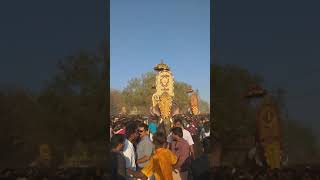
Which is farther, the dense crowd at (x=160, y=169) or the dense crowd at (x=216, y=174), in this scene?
the dense crowd at (x=160, y=169)

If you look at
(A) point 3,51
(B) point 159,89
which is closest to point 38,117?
(A) point 3,51

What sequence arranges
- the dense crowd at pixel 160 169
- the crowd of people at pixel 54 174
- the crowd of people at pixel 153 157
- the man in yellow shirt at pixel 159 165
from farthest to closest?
1. the man in yellow shirt at pixel 159 165
2. the crowd of people at pixel 153 157
3. the dense crowd at pixel 160 169
4. the crowd of people at pixel 54 174

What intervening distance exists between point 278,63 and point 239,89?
1.64ft

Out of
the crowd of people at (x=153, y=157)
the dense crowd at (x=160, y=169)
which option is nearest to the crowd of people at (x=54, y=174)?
the dense crowd at (x=160, y=169)

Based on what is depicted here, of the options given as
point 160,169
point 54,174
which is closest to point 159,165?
point 160,169

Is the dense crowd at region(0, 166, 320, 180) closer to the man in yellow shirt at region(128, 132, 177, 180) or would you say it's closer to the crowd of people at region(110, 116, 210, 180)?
the crowd of people at region(110, 116, 210, 180)

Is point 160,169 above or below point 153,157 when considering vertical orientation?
below

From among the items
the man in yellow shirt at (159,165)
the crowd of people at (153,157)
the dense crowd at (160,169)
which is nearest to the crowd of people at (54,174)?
the dense crowd at (160,169)

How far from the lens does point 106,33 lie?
4.75 metres

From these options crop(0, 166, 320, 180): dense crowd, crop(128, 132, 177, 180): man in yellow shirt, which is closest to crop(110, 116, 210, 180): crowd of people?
crop(128, 132, 177, 180): man in yellow shirt

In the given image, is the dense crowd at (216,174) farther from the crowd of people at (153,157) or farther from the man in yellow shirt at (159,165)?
the man in yellow shirt at (159,165)

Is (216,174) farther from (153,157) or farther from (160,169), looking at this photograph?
(153,157)

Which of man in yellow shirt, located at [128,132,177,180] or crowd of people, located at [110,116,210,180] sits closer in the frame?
crowd of people, located at [110,116,210,180]

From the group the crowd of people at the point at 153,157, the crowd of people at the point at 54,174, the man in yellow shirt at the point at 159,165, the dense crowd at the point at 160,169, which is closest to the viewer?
the crowd of people at the point at 54,174
